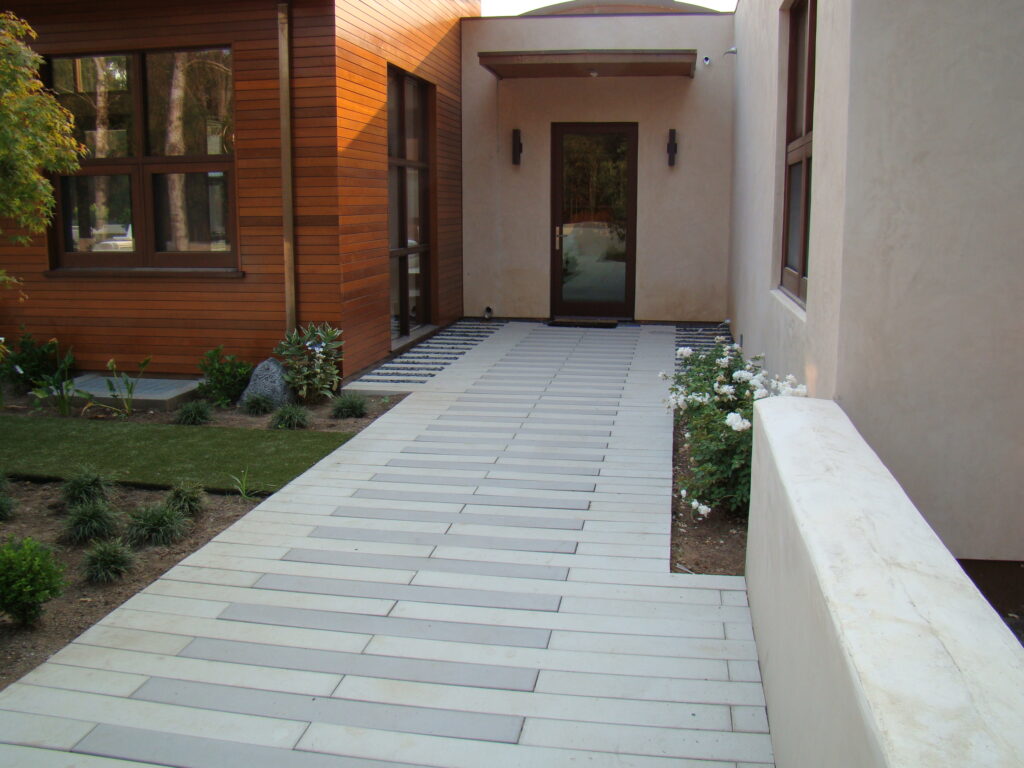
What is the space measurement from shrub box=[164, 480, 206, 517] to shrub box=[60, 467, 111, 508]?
40cm

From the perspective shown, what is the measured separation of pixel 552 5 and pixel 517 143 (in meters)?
5.04

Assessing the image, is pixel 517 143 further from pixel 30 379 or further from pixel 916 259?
pixel 916 259

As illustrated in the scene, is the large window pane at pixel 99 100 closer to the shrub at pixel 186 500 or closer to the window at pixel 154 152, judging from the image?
the window at pixel 154 152

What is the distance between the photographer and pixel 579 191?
11.5m

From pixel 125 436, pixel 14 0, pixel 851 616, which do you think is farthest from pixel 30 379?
pixel 851 616

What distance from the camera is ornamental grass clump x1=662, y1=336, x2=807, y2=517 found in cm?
445

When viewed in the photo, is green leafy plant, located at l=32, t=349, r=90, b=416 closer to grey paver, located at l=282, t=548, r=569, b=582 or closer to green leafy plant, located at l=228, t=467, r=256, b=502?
green leafy plant, located at l=228, t=467, r=256, b=502

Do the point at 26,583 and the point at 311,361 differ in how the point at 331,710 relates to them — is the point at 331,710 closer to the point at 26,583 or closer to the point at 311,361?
the point at 26,583

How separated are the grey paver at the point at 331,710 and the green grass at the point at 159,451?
2.11 m

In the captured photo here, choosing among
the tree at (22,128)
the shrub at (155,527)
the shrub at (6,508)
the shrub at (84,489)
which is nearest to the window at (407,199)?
the tree at (22,128)

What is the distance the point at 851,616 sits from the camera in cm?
188

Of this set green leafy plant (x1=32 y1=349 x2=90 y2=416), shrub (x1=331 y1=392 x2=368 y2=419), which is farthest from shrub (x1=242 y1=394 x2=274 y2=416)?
green leafy plant (x1=32 y1=349 x2=90 y2=416)

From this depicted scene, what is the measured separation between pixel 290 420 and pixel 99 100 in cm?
344

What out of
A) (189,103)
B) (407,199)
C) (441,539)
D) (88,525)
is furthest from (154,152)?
(441,539)
